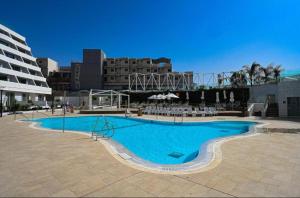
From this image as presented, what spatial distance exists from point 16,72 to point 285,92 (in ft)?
123

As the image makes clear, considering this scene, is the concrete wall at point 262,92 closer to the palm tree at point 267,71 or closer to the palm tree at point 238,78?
the palm tree at point 238,78

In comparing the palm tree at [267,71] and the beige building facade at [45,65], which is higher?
the beige building facade at [45,65]

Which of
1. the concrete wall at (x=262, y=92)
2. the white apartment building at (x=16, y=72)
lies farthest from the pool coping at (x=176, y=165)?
the white apartment building at (x=16, y=72)

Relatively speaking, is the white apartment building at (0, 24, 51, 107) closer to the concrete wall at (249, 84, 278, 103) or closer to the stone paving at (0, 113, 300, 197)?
the stone paving at (0, 113, 300, 197)

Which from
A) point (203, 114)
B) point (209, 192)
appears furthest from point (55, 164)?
point (203, 114)

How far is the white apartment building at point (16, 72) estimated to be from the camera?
26.9 m

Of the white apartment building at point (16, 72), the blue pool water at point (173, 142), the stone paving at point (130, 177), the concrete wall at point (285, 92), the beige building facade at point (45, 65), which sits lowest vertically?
the blue pool water at point (173, 142)

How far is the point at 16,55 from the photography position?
31969 mm

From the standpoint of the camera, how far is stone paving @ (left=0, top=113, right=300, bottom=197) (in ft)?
9.59

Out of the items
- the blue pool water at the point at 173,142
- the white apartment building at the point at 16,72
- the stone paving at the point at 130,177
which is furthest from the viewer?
the white apartment building at the point at 16,72

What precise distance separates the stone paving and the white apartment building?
26214 millimetres

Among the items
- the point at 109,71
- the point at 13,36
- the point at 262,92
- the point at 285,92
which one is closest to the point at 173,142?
the point at 285,92

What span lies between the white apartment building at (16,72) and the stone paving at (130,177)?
26.2m

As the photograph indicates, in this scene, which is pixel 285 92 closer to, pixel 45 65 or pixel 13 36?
pixel 13 36
